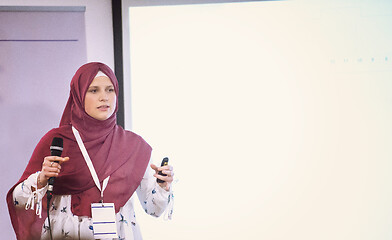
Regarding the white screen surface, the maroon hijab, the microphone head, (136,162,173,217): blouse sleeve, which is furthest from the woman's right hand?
the white screen surface

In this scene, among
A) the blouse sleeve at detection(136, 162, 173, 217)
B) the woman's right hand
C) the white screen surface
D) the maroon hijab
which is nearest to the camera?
the woman's right hand

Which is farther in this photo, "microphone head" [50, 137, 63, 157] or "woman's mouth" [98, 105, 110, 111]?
"woman's mouth" [98, 105, 110, 111]

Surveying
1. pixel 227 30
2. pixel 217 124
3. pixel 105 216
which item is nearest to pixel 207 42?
pixel 227 30

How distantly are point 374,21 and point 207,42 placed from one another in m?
0.99

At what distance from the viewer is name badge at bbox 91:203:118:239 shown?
1887mm

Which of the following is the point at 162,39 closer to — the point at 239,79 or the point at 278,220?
the point at 239,79

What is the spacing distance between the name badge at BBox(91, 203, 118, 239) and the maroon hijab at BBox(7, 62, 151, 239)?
0.13ft

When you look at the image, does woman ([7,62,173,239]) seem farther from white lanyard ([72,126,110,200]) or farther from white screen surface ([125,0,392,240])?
white screen surface ([125,0,392,240])

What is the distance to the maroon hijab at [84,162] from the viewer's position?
A: 1.95 meters

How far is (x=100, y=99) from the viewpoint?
203cm

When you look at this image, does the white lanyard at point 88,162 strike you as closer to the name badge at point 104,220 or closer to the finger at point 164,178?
the name badge at point 104,220

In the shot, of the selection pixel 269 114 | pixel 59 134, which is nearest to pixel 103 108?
pixel 59 134

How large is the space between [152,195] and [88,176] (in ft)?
0.97

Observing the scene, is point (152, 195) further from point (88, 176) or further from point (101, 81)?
point (101, 81)
